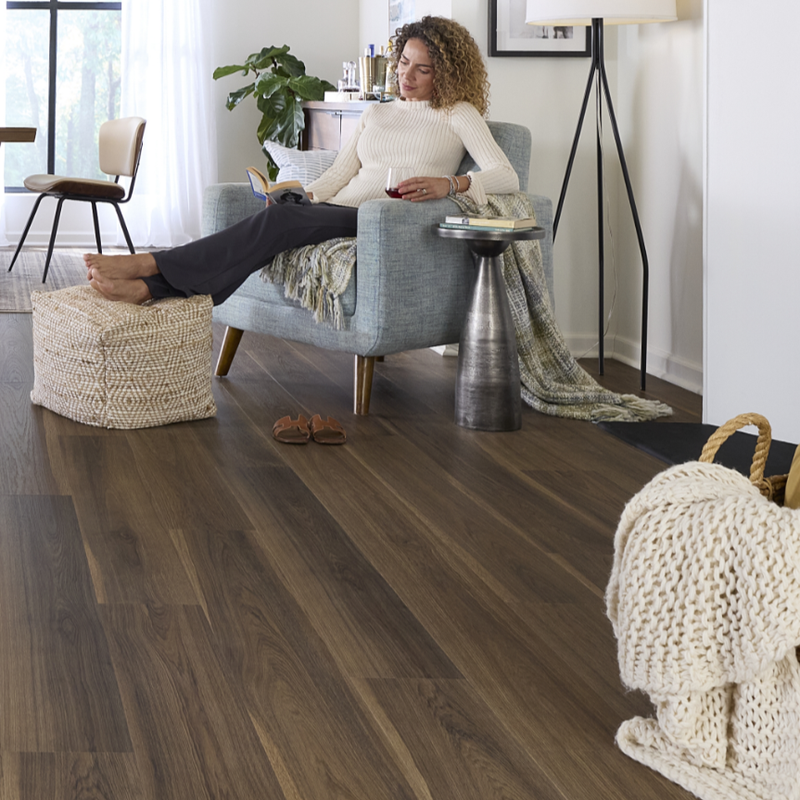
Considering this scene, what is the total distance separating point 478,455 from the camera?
8.59 ft

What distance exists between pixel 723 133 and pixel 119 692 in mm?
2012

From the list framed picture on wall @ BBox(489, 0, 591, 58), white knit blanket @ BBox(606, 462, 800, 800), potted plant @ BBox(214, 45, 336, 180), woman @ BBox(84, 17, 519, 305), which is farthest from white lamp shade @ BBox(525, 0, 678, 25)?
potted plant @ BBox(214, 45, 336, 180)

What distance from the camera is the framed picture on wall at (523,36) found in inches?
150

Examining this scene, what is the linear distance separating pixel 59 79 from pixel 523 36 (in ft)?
14.6

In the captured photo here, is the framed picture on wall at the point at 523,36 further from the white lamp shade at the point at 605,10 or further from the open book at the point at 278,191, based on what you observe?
→ the open book at the point at 278,191

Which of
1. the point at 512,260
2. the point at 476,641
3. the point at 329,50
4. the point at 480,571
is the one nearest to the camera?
the point at 476,641

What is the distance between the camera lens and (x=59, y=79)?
283 inches

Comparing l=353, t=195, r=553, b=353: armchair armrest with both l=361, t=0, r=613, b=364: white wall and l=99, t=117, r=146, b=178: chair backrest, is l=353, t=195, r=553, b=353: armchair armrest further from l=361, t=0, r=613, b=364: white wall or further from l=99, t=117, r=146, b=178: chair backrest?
l=99, t=117, r=146, b=178: chair backrest

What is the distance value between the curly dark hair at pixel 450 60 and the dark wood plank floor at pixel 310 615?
1.14 metres

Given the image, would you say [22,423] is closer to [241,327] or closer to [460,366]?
[241,327]

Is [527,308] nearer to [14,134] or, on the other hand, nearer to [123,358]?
[123,358]

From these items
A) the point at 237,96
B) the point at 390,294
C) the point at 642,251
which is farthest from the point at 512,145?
the point at 237,96

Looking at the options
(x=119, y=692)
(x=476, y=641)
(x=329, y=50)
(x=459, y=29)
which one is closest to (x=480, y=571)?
(x=476, y=641)

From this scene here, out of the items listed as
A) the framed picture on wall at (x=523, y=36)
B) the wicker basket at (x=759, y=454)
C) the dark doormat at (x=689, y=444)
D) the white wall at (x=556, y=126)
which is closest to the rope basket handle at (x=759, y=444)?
the wicker basket at (x=759, y=454)
